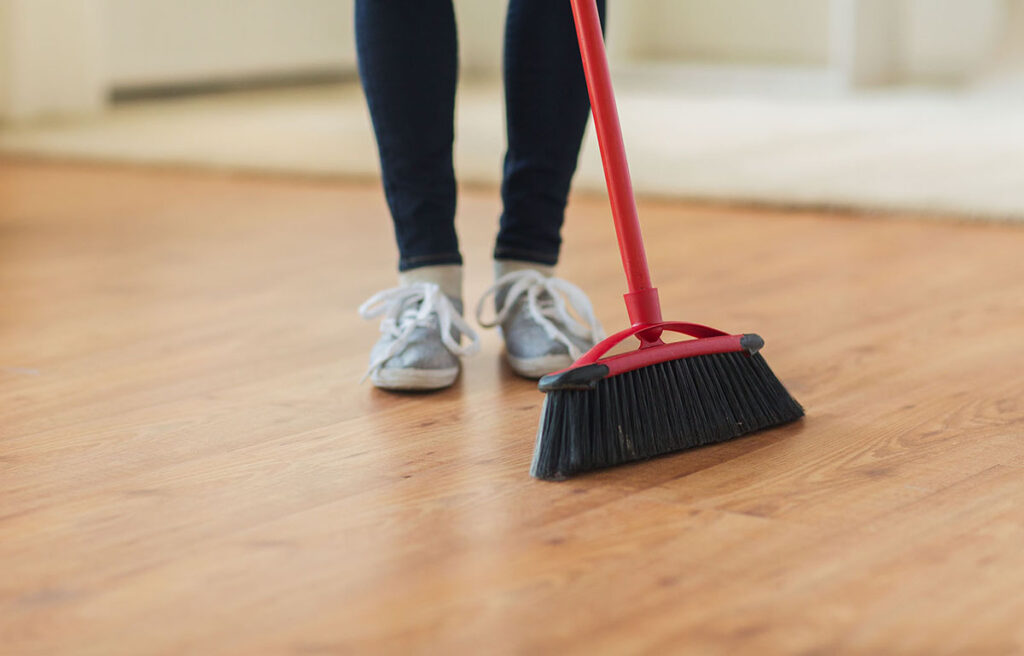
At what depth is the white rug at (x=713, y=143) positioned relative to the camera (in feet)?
6.89

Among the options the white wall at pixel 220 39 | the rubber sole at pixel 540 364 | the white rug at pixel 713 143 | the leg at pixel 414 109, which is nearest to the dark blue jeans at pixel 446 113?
the leg at pixel 414 109

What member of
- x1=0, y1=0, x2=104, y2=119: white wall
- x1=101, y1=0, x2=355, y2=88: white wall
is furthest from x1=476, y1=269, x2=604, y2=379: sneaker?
x1=101, y1=0, x2=355, y2=88: white wall

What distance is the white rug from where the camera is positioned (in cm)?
210

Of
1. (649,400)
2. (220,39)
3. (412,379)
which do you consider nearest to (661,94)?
(220,39)

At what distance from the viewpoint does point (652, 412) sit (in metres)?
0.90

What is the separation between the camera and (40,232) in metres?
1.97

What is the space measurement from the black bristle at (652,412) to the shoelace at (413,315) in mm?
261

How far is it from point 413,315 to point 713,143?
1650 millimetres

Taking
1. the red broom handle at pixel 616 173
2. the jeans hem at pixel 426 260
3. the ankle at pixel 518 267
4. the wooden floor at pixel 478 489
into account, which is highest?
the red broom handle at pixel 616 173

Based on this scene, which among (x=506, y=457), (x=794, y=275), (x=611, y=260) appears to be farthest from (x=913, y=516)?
(x=611, y=260)

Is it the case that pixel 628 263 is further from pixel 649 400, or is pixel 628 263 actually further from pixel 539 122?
pixel 539 122

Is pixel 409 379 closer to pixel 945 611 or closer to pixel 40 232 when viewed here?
pixel 945 611

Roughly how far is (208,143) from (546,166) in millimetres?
1938

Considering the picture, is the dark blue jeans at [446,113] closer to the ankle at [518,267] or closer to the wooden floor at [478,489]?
the ankle at [518,267]
